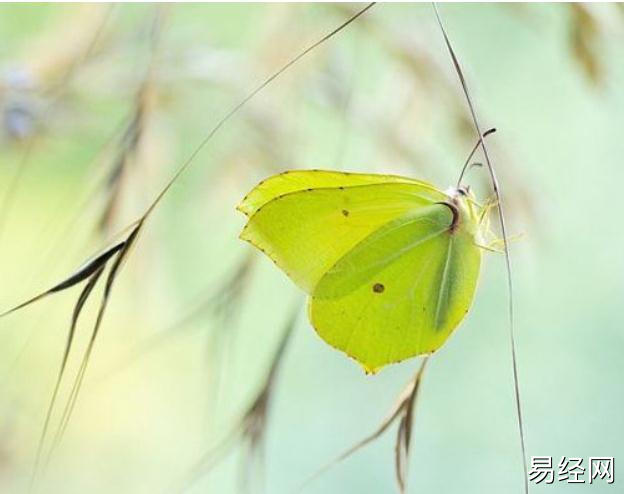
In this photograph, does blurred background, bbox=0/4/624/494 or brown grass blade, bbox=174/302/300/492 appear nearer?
brown grass blade, bbox=174/302/300/492

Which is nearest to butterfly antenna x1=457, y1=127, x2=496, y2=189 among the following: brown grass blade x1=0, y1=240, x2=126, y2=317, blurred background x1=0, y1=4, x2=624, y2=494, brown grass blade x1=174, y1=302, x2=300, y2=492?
blurred background x1=0, y1=4, x2=624, y2=494

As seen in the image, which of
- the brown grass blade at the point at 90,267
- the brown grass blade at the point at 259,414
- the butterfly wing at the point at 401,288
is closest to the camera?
the brown grass blade at the point at 90,267

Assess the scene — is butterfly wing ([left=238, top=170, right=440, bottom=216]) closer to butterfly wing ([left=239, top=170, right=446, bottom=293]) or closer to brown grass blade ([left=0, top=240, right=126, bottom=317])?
butterfly wing ([left=239, top=170, right=446, bottom=293])

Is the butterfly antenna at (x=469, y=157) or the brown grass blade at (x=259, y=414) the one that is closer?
the brown grass blade at (x=259, y=414)

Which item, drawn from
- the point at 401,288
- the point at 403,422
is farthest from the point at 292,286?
the point at 403,422

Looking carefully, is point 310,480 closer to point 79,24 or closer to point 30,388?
point 30,388

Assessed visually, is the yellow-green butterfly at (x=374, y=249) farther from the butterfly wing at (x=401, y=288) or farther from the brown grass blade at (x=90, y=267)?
the brown grass blade at (x=90, y=267)

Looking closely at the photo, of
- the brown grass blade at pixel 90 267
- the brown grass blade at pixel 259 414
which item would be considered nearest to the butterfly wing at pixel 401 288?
the brown grass blade at pixel 259 414

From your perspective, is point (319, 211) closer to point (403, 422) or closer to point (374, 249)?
point (374, 249)
